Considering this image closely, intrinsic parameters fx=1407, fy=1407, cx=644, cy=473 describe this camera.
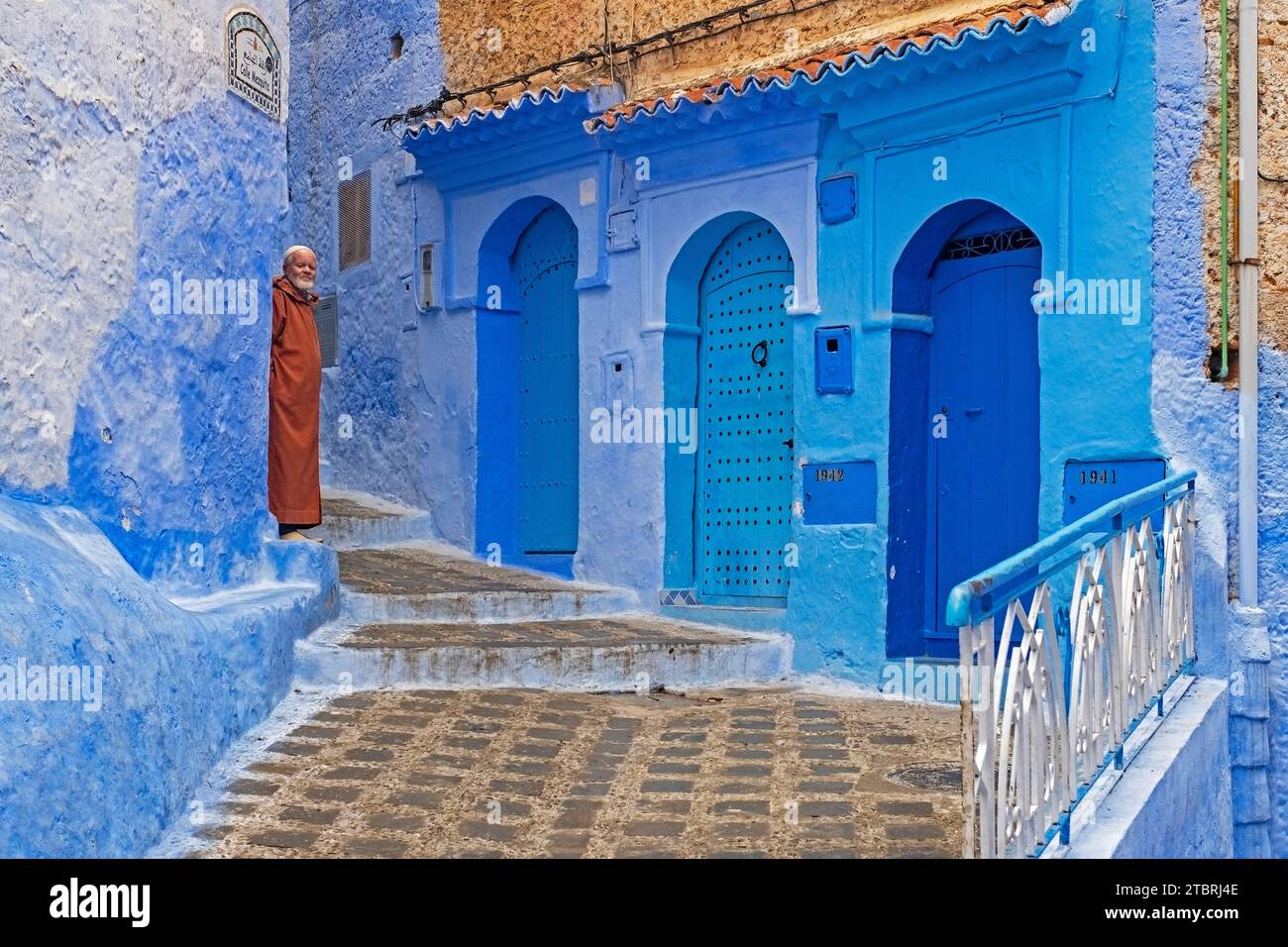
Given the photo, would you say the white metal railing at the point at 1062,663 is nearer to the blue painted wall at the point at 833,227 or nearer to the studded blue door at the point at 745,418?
the blue painted wall at the point at 833,227

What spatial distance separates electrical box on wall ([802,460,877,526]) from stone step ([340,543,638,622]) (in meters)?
1.55

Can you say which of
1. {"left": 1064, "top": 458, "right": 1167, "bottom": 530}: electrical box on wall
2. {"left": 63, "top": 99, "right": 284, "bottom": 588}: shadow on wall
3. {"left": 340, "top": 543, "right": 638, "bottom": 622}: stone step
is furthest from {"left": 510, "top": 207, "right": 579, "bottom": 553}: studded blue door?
{"left": 1064, "top": 458, "right": 1167, "bottom": 530}: electrical box on wall

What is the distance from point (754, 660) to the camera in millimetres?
7723

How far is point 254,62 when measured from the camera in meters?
6.32

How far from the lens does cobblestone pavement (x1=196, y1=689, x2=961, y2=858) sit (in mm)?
4395

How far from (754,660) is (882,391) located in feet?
5.36

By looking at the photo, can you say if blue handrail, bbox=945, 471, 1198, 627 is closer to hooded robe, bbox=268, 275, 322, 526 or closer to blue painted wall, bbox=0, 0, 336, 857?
blue painted wall, bbox=0, 0, 336, 857

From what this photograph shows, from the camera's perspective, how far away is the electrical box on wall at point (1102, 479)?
6.57 m

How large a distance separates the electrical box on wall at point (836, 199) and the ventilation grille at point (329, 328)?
5179 millimetres

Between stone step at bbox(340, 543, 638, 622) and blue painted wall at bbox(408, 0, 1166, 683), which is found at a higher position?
blue painted wall at bbox(408, 0, 1166, 683)

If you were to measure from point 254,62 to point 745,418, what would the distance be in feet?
12.2
